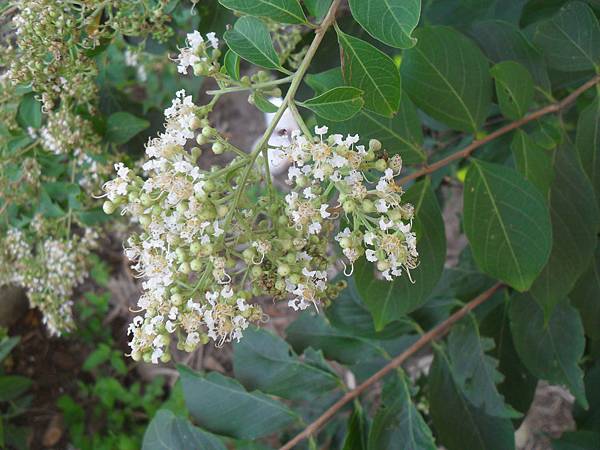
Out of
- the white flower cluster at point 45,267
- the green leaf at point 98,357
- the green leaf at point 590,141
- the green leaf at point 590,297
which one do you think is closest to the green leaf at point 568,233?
the green leaf at point 590,141

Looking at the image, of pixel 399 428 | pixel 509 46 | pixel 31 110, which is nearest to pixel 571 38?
pixel 509 46

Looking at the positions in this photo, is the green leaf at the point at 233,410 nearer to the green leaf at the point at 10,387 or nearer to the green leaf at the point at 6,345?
the green leaf at the point at 6,345

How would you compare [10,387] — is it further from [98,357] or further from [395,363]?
[395,363]

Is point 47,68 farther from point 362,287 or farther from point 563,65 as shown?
point 563,65

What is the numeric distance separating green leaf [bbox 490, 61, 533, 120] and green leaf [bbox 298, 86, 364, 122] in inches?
18.9

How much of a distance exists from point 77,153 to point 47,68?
1.40ft

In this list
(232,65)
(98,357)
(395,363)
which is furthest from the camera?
(98,357)

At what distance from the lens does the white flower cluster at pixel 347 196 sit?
955 mm

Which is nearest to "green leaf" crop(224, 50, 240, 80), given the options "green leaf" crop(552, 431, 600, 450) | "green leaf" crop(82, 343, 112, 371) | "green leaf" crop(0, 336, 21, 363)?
"green leaf" crop(552, 431, 600, 450)

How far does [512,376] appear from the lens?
1863 millimetres

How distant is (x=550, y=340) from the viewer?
1638mm

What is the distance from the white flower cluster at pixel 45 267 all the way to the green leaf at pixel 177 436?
50cm

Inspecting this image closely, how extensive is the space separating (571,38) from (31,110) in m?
1.32

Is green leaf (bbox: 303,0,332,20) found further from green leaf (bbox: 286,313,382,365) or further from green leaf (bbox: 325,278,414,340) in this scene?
green leaf (bbox: 286,313,382,365)
